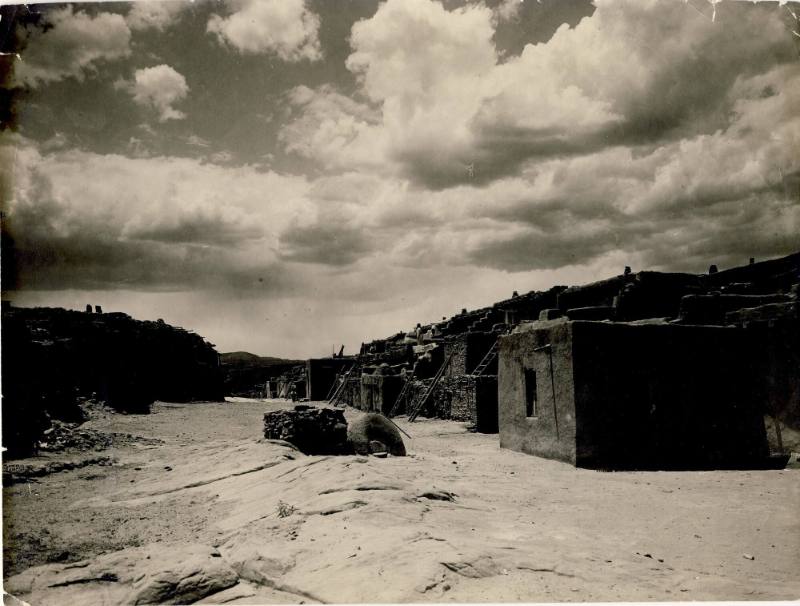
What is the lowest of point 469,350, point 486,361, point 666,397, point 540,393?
point 666,397

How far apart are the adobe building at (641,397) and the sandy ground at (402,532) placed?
0.92 m

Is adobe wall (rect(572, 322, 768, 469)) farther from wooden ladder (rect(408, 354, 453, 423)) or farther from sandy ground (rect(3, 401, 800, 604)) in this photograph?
wooden ladder (rect(408, 354, 453, 423))

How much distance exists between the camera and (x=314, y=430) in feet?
40.0

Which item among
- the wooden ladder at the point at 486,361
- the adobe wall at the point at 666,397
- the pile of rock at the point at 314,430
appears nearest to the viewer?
the adobe wall at the point at 666,397

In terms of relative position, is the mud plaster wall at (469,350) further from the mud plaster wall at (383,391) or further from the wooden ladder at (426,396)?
the mud plaster wall at (383,391)

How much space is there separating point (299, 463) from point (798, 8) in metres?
9.25

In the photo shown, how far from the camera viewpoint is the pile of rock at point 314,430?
1209 centimetres

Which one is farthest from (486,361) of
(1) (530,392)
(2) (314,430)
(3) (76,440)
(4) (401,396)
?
(3) (76,440)

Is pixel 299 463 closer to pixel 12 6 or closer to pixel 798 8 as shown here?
pixel 12 6

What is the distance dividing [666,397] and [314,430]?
25.0ft

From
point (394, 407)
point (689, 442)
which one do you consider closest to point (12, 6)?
point (689, 442)

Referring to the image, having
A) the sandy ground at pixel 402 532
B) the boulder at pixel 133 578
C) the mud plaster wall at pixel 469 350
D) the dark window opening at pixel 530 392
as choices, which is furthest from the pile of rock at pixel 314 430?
the mud plaster wall at pixel 469 350

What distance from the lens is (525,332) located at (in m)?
13.1

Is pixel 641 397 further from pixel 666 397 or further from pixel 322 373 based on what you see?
pixel 322 373
